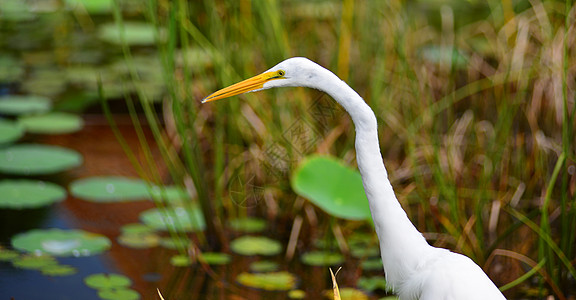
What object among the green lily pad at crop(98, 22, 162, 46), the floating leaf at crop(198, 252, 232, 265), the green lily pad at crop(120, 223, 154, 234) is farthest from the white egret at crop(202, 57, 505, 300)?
the green lily pad at crop(98, 22, 162, 46)

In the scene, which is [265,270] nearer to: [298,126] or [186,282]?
[186,282]

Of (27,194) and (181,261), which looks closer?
(181,261)

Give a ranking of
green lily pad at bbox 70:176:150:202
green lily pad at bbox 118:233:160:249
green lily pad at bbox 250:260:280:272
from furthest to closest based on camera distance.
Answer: green lily pad at bbox 70:176:150:202 → green lily pad at bbox 118:233:160:249 → green lily pad at bbox 250:260:280:272

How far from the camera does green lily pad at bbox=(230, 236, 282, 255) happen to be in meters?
2.74

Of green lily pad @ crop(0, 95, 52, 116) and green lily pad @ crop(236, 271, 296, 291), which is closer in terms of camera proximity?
green lily pad @ crop(236, 271, 296, 291)

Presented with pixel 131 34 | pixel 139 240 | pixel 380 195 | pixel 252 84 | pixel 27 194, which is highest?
pixel 252 84

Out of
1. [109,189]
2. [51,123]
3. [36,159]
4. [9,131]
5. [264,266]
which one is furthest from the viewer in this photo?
[51,123]

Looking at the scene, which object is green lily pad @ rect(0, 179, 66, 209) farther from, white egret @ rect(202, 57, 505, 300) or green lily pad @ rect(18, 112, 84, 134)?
white egret @ rect(202, 57, 505, 300)

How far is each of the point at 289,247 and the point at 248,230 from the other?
0.21 metres

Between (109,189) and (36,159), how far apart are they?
0.39 meters

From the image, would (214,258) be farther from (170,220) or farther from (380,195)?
(380,195)

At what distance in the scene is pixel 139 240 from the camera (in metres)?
2.78

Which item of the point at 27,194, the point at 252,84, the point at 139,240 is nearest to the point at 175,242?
the point at 139,240

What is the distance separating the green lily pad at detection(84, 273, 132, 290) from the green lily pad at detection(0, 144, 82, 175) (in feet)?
2.56
